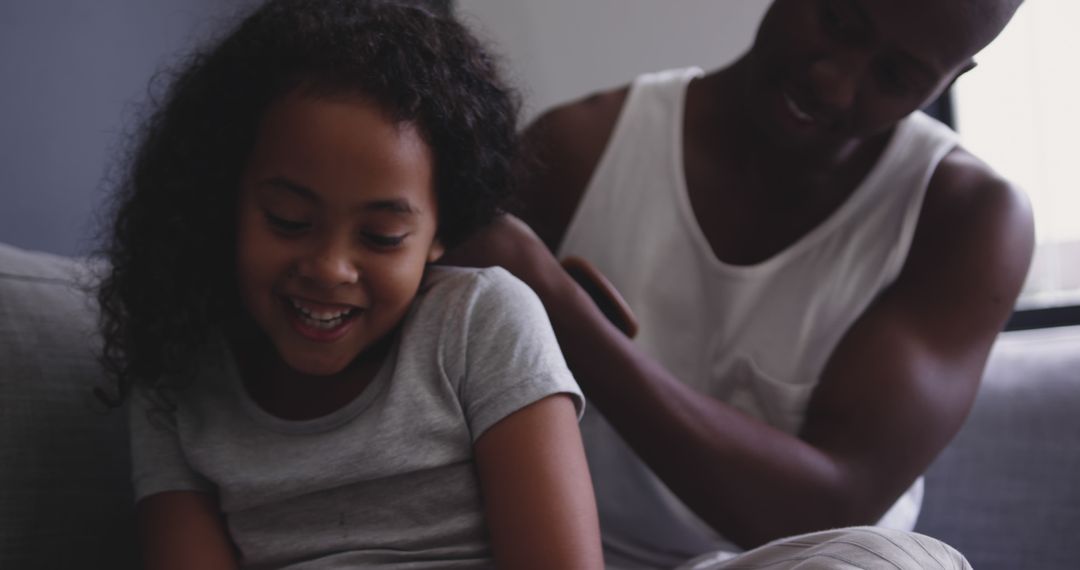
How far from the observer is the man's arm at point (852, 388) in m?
1.04

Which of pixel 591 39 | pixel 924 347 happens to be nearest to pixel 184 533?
pixel 924 347

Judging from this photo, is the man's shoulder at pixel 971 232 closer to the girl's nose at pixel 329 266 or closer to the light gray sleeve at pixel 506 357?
the light gray sleeve at pixel 506 357

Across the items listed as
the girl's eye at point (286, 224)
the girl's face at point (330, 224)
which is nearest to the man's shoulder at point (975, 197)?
the girl's face at point (330, 224)

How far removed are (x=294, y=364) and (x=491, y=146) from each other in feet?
0.88

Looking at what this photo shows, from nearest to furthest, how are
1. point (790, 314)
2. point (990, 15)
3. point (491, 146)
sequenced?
point (491, 146)
point (990, 15)
point (790, 314)

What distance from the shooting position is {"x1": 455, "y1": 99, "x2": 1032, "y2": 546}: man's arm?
A: 3.40ft

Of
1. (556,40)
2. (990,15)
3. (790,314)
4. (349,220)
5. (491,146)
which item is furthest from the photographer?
(556,40)

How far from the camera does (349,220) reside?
83cm

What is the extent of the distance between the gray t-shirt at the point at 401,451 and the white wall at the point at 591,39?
119cm

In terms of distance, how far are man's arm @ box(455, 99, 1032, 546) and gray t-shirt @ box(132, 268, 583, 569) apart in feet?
0.44

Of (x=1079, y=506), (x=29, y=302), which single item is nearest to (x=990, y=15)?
(x=1079, y=506)

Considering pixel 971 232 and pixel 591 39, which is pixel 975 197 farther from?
pixel 591 39

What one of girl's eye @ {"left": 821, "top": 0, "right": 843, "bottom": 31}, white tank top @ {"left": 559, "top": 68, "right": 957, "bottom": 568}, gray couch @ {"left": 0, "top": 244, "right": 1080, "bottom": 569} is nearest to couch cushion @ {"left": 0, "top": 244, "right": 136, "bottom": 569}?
gray couch @ {"left": 0, "top": 244, "right": 1080, "bottom": 569}

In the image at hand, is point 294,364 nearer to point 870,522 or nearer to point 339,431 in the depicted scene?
point 339,431
